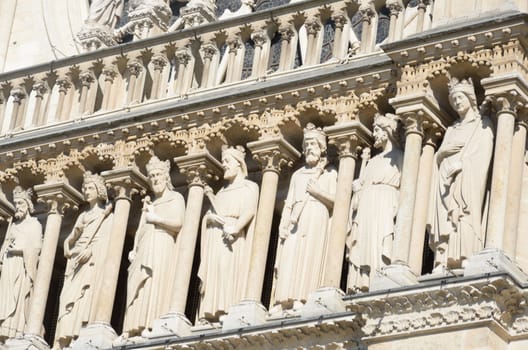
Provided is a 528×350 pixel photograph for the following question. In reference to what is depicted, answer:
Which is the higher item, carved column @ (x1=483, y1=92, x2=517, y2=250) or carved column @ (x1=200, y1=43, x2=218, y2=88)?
carved column @ (x1=200, y1=43, x2=218, y2=88)

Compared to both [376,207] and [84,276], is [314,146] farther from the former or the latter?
[84,276]

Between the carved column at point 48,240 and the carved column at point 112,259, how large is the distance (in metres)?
0.51

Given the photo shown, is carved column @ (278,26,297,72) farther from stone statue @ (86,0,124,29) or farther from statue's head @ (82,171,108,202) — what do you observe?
stone statue @ (86,0,124,29)

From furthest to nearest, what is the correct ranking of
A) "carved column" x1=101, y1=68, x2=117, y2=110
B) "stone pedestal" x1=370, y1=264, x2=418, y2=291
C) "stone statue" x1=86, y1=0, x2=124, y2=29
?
"stone statue" x1=86, y1=0, x2=124, y2=29 → "carved column" x1=101, y1=68, x2=117, y2=110 → "stone pedestal" x1=370, y1=264, x2=418, y2=291

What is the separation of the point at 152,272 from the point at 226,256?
0.81m

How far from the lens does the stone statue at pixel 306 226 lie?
2156 centimetres

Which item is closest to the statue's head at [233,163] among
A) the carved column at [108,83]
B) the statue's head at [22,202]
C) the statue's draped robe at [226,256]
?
the statue's draped robe at [226,256]

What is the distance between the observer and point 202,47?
77.4 ft

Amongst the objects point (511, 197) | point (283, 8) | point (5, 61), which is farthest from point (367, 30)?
point (5, 61)

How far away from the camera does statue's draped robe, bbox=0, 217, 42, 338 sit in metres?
23.4

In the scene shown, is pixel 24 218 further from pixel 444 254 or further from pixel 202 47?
pixel 444 254

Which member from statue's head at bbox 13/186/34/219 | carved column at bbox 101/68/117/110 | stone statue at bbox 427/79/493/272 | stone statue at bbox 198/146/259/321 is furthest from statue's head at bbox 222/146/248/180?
statue's head at bbox 13/186/34/219

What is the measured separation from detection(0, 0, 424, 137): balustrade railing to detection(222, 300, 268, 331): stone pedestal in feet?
8.26

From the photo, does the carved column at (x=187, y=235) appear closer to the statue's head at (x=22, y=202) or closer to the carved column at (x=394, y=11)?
the statue's head at (x=22, y=202)
